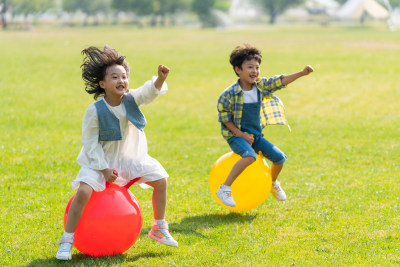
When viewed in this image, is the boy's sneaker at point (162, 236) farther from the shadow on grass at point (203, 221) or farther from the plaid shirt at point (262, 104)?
the plaid shirt at point (262, 104)

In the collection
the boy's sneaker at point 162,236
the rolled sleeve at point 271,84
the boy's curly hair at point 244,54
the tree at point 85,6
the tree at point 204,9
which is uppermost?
the boy's curly hair at point 244,54

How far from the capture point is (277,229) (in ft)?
21.3

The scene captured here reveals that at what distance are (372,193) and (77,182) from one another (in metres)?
4.22

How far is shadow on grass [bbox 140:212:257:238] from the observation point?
6.49 m

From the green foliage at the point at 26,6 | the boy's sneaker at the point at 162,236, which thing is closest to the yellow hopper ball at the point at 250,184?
the boy's sneaker at the point at 162,236

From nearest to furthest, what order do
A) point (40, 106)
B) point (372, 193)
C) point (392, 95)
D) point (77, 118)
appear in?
1. point (372, 193)
2. point (77, 118)
3. point (40, 106)
4. point (392, 95)

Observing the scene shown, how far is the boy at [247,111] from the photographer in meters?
6.75

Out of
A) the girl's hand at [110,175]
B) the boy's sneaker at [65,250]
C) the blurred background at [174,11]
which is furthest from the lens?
the blurred background at [174,11]

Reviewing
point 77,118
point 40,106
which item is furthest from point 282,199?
point 40,106

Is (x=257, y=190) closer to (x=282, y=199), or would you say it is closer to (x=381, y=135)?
(x=282, y=199)

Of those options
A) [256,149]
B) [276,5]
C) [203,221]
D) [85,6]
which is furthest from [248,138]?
[85,6]

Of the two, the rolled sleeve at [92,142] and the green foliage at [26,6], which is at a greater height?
the rolled sleeve at [92,142]

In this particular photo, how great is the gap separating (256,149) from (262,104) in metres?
0.54

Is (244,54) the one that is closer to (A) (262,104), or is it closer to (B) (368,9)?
(A) (262,104)
